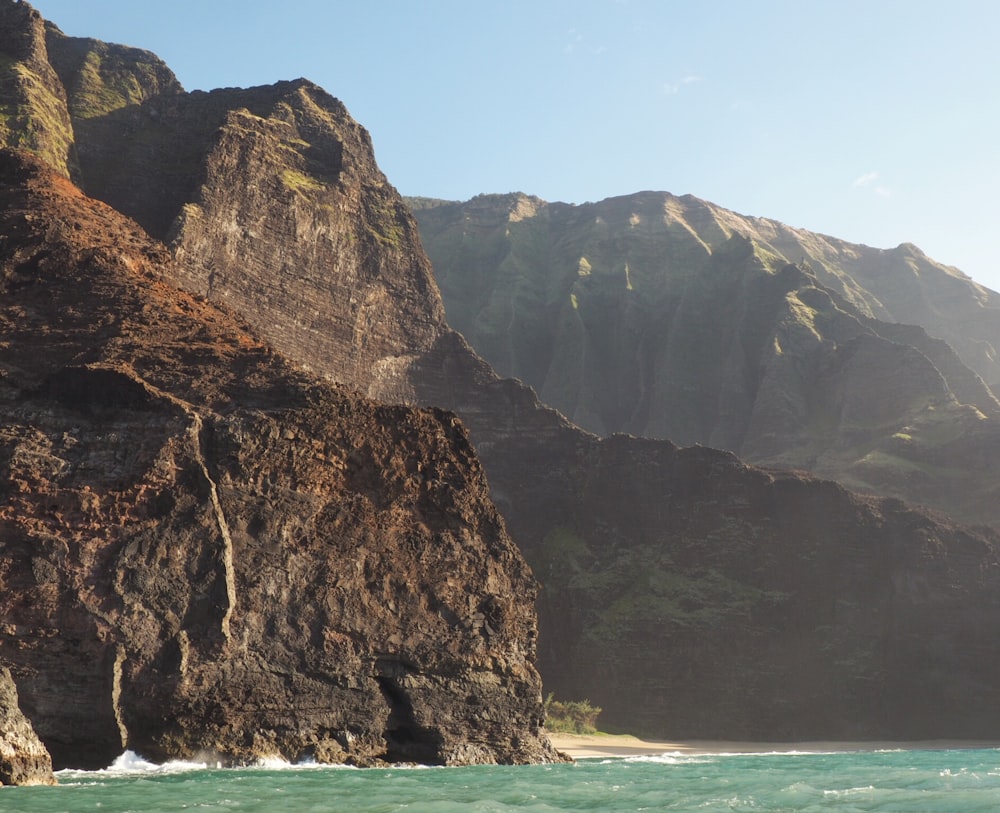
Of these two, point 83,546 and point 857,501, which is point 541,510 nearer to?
point 857,501

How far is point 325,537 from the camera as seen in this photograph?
36.4m

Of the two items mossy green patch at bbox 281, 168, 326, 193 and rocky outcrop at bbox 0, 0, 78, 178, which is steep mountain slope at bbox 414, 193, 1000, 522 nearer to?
mossy green patch at bbox 281, 168, 326, 193

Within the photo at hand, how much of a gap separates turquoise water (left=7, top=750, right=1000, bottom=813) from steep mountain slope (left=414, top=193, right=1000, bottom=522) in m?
65.7

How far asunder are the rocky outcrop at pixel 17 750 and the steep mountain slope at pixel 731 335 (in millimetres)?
80819

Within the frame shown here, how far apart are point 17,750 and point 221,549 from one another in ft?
32.0

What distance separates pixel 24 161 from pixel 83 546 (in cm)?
2409

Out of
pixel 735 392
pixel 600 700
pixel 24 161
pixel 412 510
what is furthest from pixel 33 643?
pixel 735 392

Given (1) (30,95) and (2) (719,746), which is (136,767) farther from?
(1) (30,95)

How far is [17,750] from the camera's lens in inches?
951

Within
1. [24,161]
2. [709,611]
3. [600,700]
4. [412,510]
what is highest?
[24,161]

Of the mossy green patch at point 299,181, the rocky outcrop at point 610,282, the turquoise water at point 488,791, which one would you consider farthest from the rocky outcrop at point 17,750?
the rocky outcrop at point 610,282

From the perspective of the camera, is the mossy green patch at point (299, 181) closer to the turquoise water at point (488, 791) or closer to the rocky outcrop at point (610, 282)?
the turquoise water at point (488, 791)

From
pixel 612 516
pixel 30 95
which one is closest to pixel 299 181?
pixel 30 95

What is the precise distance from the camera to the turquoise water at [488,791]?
22.3 meters
